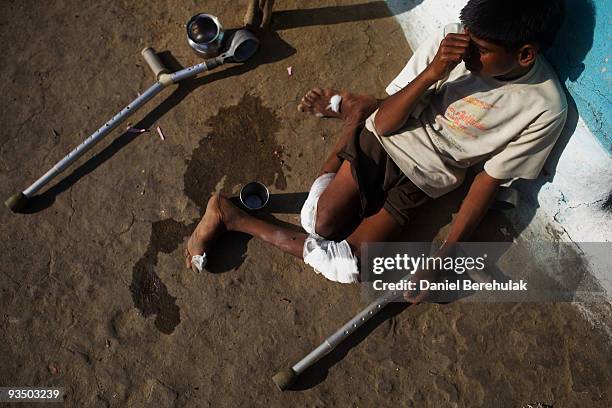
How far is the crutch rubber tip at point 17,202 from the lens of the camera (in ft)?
9.91

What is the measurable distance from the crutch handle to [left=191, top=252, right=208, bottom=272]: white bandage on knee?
3.94ft

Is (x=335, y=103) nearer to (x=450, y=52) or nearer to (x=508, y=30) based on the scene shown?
(x=450, y=52)

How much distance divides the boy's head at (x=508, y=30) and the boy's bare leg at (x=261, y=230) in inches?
38.3

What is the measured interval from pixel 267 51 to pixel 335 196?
4.05 ft

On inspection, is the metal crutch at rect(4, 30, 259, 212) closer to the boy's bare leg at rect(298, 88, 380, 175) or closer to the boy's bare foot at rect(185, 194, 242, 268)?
the boy's bare leg at rect(298, 88, 380, 175)

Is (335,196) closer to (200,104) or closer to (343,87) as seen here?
(343,87)

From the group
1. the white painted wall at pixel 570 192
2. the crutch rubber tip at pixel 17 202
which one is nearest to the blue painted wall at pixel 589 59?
the white painted wall at pixel 570 192

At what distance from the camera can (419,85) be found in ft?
8.03

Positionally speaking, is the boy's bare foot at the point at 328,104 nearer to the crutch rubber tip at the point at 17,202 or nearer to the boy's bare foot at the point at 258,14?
the boy's bare foot at the point at 258,14

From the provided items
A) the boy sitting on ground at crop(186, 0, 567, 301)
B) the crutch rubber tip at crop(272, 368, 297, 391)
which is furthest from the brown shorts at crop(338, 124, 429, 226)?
the crutch rubber tip at crop(272, 368, 297, 391)

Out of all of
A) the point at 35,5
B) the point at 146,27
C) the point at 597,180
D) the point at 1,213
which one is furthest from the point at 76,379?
the point at 597,180

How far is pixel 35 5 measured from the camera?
3.56 metres

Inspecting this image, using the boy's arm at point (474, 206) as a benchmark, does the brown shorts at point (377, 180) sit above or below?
above

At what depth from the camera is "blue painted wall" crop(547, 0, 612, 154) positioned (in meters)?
2.32
